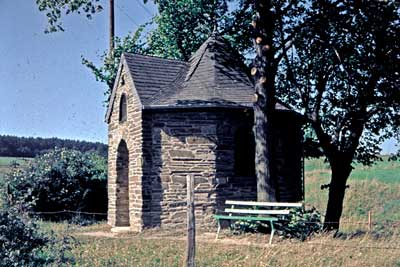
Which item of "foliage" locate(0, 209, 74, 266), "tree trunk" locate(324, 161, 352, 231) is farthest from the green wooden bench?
"foliage" locate(0, 209, 74, 266)

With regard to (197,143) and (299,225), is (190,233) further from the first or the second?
(197,143)

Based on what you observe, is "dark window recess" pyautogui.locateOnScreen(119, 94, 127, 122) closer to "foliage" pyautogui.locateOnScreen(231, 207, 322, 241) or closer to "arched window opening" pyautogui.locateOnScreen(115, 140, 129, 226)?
"arched window opening" pyautogui.locateOnScreen(115, 140, 129, 226)

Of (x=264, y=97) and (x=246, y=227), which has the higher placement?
(x=264, y=97)

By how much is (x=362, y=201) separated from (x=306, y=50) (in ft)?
53.8

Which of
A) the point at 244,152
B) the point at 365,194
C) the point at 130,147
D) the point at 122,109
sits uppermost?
the point at 122,109

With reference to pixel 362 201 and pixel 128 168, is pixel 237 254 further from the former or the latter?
pixel 362 201

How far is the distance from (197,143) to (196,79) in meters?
2.81

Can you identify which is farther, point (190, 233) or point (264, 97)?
point (264, 97)

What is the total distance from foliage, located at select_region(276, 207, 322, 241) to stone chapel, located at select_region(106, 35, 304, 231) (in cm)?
180

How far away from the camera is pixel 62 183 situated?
78.2ft

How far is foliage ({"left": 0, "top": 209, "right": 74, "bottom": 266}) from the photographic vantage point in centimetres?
938

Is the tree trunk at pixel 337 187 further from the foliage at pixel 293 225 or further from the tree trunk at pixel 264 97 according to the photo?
the tree trunk at pixel 264 97

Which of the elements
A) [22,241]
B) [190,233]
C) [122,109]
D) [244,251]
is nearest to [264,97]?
[244,251]

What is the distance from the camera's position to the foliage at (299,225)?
14.6 meters
